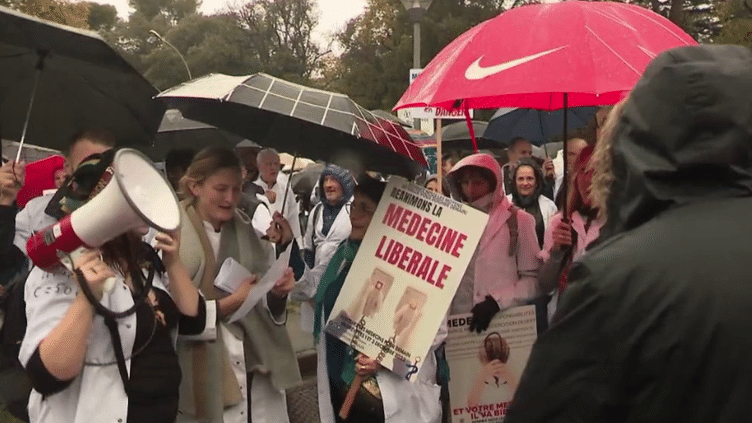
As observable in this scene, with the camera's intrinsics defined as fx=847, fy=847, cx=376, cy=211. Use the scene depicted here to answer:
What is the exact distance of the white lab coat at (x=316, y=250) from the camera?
4.63 m

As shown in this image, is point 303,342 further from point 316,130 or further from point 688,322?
point 688,322

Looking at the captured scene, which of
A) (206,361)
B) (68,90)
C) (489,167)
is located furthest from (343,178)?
(206,361)

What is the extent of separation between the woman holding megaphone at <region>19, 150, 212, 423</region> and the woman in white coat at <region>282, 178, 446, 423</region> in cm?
124

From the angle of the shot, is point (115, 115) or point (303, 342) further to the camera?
point (303, 342)

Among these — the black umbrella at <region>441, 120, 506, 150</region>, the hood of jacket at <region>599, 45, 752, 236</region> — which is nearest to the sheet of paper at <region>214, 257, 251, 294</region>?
the hood of jacket at <region>599, 45, 752, 236</region>

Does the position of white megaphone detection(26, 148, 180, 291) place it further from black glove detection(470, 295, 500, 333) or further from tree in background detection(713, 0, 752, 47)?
tree in background detection(713, 0, 752, 47)

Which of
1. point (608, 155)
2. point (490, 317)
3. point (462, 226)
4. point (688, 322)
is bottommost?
point (490, 317)

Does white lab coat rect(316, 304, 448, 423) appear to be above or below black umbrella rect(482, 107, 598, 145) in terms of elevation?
below

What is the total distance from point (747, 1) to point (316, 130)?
2057 cm

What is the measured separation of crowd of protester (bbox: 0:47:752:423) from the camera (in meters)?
1.50

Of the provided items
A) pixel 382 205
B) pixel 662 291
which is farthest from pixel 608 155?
pixel 382 205

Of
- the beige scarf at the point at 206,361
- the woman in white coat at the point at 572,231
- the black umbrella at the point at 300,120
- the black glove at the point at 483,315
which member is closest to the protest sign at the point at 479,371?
the black glove at the point at 483,315

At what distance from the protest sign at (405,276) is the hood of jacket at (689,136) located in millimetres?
2204

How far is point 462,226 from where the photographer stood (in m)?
3.91
